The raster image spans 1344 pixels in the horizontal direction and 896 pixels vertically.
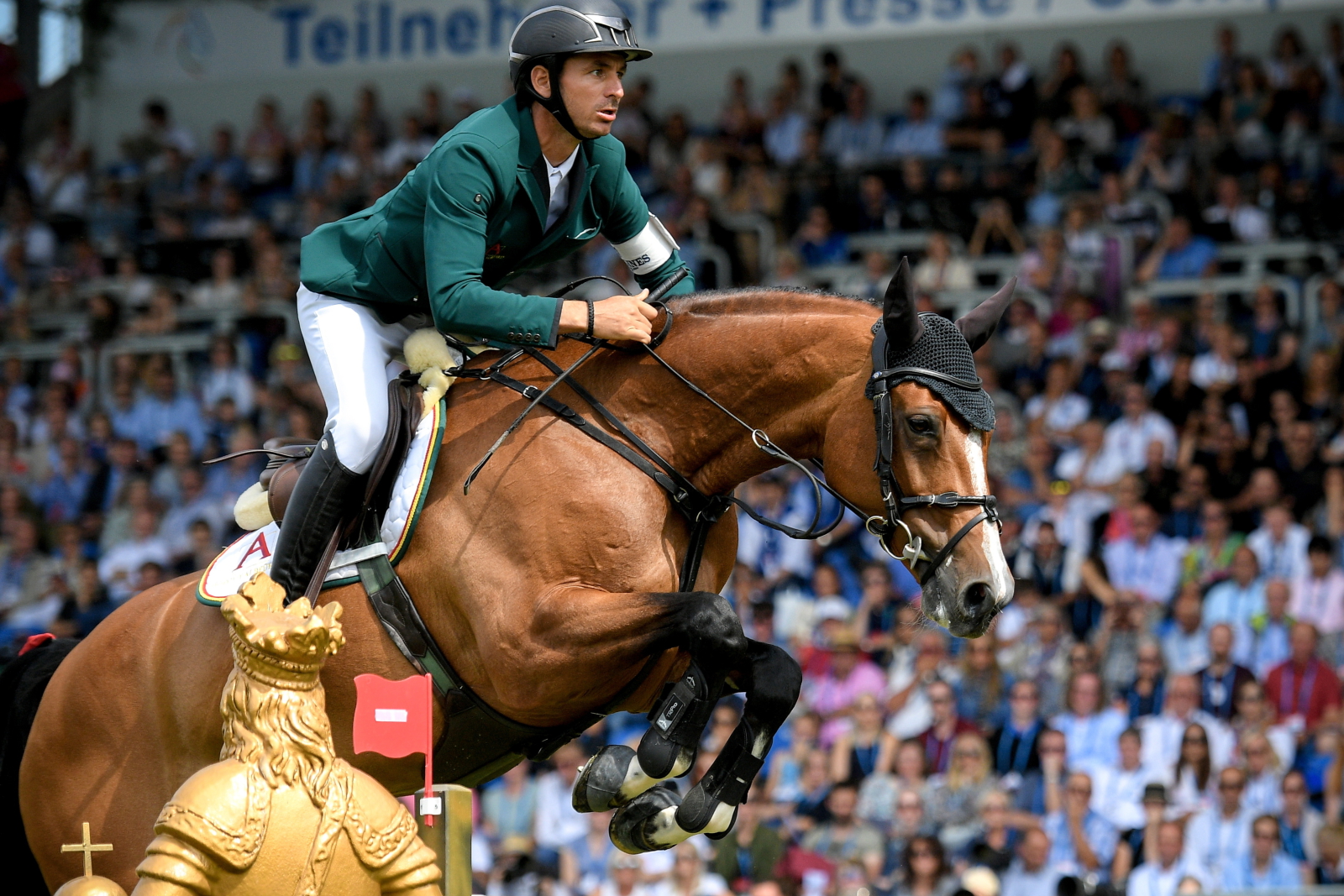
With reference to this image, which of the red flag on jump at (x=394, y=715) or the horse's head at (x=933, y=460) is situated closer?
the red flag on jump at (x=394, y=715)

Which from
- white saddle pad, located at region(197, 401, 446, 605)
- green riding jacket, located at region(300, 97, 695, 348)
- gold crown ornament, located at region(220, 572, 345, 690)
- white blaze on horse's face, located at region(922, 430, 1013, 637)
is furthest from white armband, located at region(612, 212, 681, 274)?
gold crown ornament, located at region(220, 572, 345, 690)

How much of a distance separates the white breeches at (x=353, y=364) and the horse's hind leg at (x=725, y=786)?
4.43 ft

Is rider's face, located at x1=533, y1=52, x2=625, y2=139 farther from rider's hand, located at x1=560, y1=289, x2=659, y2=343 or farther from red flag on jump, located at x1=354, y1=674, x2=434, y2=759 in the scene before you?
red flag on jump, located at x1=354, y1=674, x2=434, y2=759

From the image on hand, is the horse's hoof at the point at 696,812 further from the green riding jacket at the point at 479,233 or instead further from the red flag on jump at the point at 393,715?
the green riding jacket at the point at 479,233

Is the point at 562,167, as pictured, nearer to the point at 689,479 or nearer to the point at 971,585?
the point at 689,479

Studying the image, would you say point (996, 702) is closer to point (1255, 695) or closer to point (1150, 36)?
point (1255, 695)

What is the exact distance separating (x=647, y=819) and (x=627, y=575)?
70 centimetres

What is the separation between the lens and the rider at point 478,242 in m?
4.86

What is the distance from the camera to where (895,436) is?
477 cm

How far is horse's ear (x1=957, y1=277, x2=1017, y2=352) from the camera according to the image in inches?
198

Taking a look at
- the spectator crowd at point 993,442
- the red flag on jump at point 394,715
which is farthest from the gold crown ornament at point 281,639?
the spectator crowd at point 993,442

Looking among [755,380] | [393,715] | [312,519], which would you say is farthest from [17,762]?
[755,380]

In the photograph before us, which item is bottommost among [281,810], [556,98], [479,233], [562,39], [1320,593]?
[1320,593]

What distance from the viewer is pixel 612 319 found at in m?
4.96
